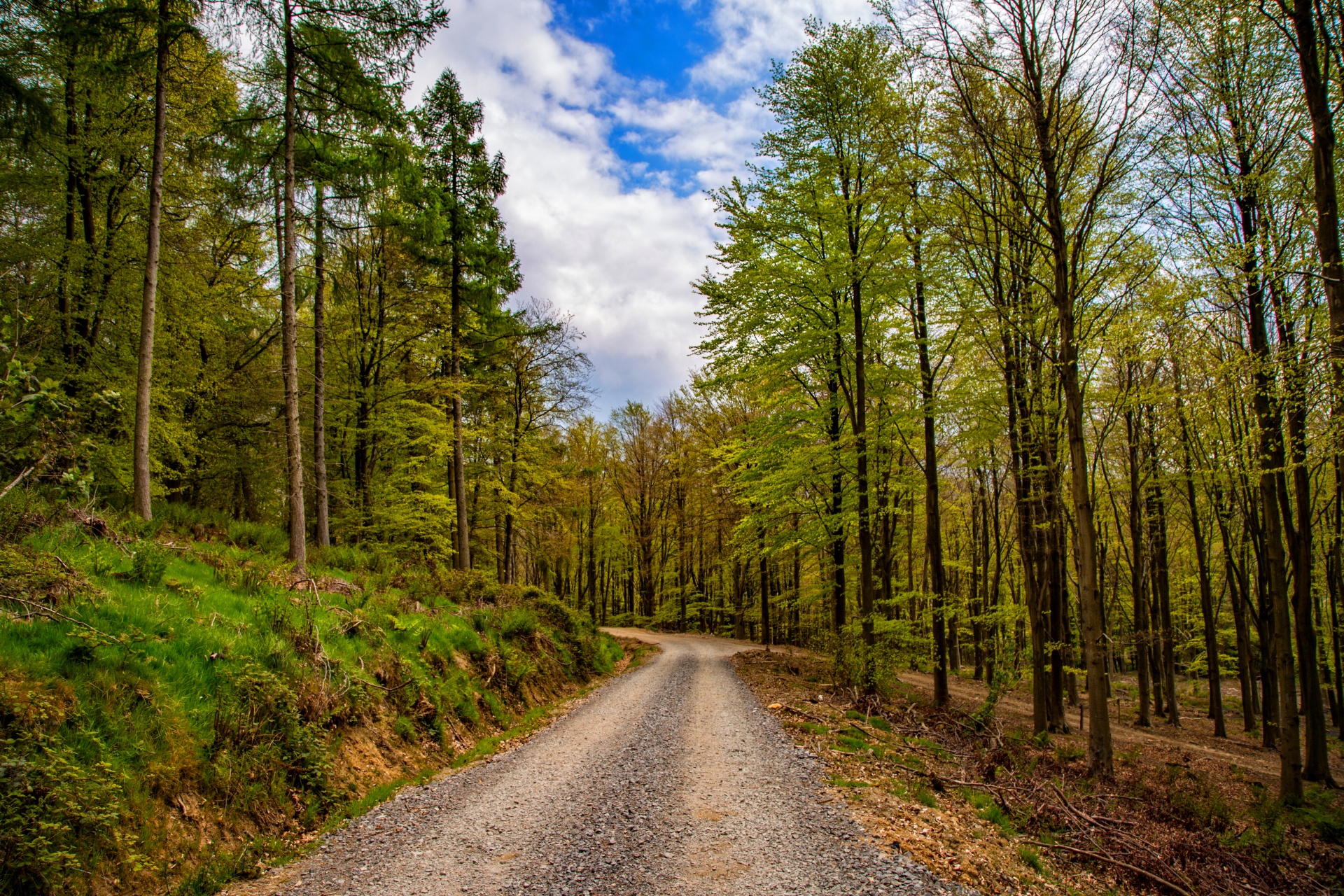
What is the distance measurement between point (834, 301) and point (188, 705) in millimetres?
12089

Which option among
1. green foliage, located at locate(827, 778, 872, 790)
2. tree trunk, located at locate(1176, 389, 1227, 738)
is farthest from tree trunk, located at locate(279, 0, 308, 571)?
tree trunk, located at locate(1176, 389, 1227, 738)

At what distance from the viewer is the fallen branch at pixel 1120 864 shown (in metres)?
4.58

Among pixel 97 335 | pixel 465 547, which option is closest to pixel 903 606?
pixel 465 547

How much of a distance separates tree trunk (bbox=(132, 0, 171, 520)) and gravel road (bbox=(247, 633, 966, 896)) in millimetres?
7394

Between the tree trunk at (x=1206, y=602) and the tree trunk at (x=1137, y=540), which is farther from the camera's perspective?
the tree trunk at (x=1206, y=602)

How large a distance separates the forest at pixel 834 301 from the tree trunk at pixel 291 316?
79mm

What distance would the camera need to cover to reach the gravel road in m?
4.12

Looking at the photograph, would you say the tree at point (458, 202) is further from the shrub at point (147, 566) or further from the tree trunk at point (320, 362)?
the shrub at point (147, 566)

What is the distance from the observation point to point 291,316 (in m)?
10.3

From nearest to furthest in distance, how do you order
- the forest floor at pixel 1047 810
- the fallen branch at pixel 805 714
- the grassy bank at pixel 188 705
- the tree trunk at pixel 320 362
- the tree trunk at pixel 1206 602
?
the grassy bank at pixel 188 705
the forest floor at pixel 1047 810
the fallen branch at pixel 805 714
the tree trunk at pixel 320 362
the tree trunk at pixel 1206 602

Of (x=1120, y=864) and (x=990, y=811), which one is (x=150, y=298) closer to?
(x=990, y=811)

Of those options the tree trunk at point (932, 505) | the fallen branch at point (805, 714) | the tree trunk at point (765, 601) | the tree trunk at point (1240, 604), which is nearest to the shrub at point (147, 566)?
the fallen branch at point (805, 714)

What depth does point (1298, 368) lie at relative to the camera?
718 centimetres

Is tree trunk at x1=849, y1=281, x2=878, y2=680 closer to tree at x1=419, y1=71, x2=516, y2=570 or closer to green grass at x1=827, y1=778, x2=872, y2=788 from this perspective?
green grass at x1=827, y1=778, x2=872, y2=788
